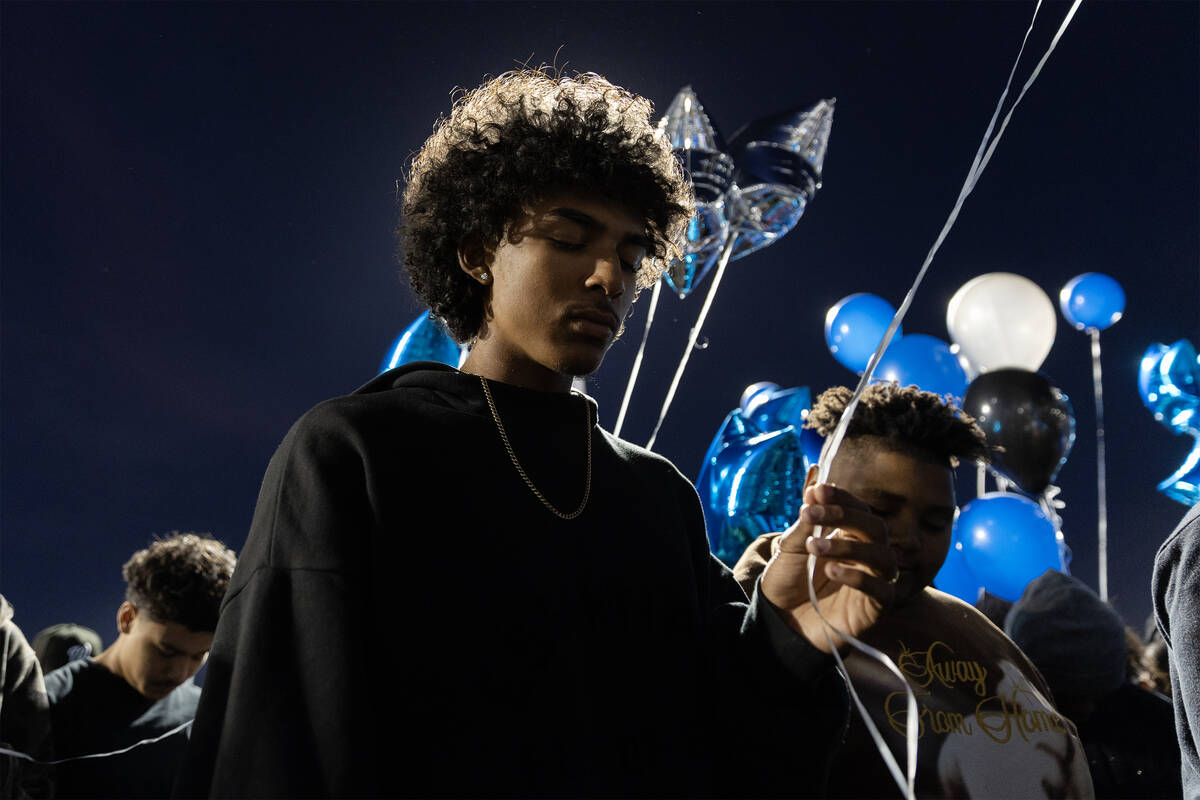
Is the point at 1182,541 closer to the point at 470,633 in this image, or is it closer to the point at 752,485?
the point at 470,633

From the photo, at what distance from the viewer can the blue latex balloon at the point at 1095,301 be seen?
4.64m

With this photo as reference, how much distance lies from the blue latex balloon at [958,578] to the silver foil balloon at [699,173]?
5.17ft

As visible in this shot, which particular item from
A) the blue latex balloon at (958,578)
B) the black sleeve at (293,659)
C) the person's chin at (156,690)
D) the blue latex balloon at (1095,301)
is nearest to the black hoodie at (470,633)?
the black sleeve at (293,659)

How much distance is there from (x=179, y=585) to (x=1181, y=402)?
385cm

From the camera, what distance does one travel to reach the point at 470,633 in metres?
0.90

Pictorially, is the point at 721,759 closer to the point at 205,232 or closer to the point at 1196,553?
the point at 1196,553

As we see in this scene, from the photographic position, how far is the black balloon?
3.58 meters

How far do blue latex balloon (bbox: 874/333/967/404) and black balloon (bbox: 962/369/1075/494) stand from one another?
0.13 meters

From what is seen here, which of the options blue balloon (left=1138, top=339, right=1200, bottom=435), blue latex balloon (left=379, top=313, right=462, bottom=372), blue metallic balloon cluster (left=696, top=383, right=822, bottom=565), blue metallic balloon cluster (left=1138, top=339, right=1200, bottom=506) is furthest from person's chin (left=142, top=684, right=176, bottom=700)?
blue balloon (left=1138, top=339, right=1200, bottom=435)

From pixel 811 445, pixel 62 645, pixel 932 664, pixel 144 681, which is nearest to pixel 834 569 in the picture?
pixel 932 664

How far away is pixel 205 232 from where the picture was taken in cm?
482

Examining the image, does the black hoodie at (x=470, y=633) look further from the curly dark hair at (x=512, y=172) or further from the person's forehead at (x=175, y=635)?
the person's forehead at (x=175, y=635)

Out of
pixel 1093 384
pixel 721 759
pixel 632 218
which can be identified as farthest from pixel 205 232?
pixel 1093 384

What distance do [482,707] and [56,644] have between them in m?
4.10
